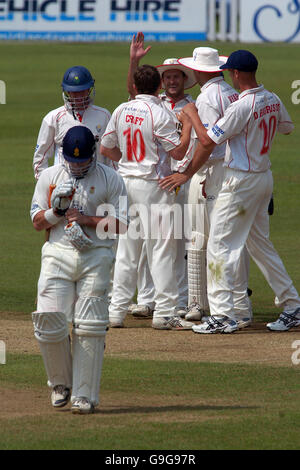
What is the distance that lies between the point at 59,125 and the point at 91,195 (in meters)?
3.30

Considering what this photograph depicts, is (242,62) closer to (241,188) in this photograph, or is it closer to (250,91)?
(250,91)

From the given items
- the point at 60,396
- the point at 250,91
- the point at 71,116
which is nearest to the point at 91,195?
the point at 60,396

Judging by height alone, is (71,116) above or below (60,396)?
above

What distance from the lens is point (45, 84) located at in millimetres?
31109

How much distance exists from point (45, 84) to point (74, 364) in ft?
81.3

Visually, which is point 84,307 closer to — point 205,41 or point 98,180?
point 98,180

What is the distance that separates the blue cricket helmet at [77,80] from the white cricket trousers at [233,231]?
1513 mm

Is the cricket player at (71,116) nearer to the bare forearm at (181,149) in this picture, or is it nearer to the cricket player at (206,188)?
the cricket player at (206,188)

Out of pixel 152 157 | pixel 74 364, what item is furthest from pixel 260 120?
pixel 74 364

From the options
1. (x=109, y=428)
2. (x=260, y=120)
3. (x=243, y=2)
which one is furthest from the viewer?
(x=243, y=2)

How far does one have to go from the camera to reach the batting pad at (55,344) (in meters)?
6.91

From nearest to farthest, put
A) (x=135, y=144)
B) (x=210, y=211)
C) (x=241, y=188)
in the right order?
(x=241, y=188) < (x=135, y=144) < (x=210, y=211)

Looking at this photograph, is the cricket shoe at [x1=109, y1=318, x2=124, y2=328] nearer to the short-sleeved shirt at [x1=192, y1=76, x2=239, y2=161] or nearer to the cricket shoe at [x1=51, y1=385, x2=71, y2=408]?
the short-sleeved shirt at [x1=192, y1=76, x2=239, y2=161]

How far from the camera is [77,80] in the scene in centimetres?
988
